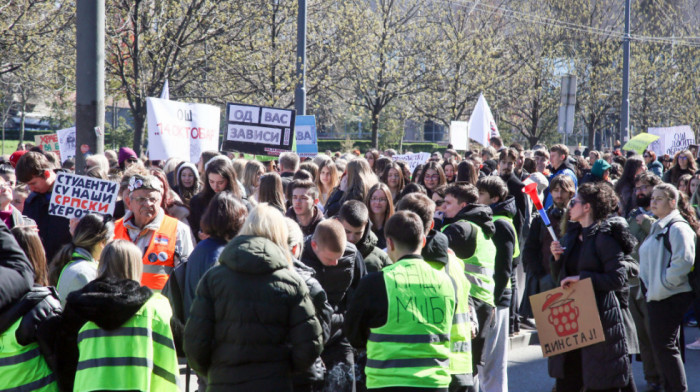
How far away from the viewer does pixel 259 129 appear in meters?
12.2

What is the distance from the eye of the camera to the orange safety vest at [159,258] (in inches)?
218

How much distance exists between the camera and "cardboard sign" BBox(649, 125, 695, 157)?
19.0 metres

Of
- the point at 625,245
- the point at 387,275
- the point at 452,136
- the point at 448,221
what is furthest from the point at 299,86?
the point at 387,275

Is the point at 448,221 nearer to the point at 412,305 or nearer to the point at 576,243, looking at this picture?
the point at 576,243

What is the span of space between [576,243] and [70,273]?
11.5 feet

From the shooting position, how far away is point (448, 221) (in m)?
6.52

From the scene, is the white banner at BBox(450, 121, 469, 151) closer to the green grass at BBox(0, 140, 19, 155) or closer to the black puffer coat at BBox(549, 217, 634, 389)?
the black puffer coat at BBox(549, 217, 634, 389)

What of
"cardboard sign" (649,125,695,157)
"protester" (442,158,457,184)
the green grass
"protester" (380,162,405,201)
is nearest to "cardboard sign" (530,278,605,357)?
"protester" (380,162,405,201)

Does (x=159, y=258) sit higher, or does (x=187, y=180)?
(x=187, y=180)

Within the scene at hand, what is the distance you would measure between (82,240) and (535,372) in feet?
15.8

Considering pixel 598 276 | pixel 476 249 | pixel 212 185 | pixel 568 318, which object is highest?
pixel 212 185

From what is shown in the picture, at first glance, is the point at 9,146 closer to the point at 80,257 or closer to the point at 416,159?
the point at 416,159

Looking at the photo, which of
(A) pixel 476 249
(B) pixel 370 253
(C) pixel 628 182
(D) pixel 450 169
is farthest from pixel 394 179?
(C) pixel 628 182

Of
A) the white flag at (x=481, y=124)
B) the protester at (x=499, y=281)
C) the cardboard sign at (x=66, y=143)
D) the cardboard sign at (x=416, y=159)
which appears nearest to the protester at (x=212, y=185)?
the protester at (x=499, y=281)
